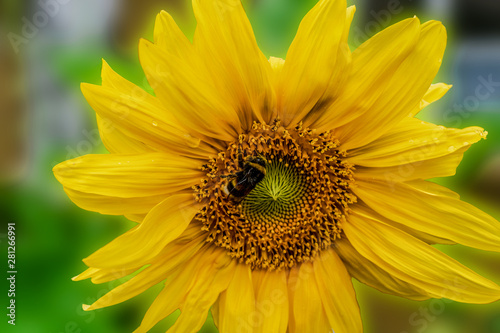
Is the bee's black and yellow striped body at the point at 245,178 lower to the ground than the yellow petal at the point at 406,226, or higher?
higher

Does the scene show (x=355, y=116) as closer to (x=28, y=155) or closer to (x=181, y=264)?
(x=181, y=264)

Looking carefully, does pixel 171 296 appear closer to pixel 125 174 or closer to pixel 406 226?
pixel 125 174

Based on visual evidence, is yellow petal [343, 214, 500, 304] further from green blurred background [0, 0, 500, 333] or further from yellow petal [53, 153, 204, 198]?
yellow petal [53, 153, 204, 198]

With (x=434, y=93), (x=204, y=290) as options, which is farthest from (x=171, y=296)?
(x=434, y=93)

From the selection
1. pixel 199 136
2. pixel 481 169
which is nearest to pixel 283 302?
pixel 199 136

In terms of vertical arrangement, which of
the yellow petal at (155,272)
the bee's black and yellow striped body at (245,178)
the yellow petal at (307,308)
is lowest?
the yellow petal at (307,308)

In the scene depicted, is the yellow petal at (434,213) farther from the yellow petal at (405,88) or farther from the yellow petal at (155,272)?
the yellow petal at (155,272)

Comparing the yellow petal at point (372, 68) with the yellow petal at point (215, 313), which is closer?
the yellow petal at point (372, 68)

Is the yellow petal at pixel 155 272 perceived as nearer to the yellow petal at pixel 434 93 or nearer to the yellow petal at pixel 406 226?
the yellow petal at pixel 406 226

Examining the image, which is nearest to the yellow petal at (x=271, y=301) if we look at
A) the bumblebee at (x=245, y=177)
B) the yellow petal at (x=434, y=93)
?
the bumblebee at (x=245, y=177)
